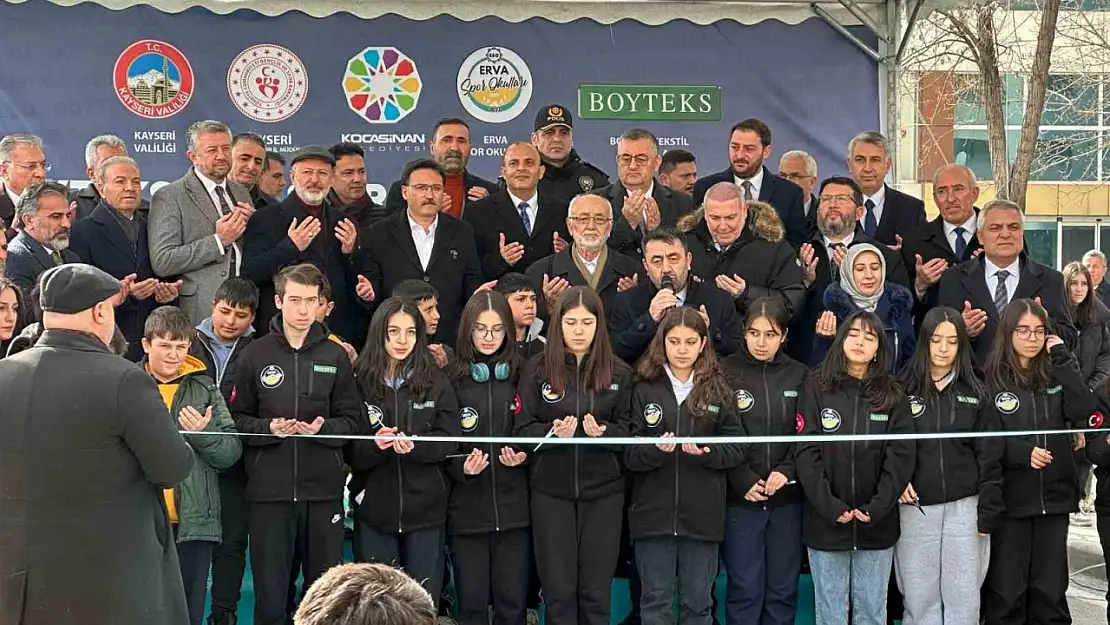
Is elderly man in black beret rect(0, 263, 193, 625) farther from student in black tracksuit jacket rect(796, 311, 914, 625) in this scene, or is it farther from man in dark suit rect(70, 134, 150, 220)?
man in dark suit rect(70, 134, 150, 220)

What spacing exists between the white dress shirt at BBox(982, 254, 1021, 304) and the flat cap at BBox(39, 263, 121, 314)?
455 cm

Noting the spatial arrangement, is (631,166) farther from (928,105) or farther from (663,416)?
(928,105)

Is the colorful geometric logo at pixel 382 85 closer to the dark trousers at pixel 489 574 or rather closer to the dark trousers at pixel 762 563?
the dark trousers at pixel 489 574

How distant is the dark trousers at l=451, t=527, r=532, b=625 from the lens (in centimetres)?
557

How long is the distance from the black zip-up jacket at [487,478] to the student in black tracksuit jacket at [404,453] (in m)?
0.07

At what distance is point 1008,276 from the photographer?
21.9 ft

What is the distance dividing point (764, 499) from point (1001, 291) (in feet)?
6.66

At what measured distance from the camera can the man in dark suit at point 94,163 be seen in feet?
23.6

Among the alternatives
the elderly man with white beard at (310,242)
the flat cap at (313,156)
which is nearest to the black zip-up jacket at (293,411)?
the elderly man with white beard at (310,242)

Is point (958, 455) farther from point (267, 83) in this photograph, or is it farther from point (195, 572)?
point (267, 83)

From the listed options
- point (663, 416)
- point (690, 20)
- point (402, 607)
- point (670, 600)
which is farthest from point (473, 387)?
point (690, 20)

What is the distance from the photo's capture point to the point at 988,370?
584 cm

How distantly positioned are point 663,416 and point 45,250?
3.22 meters

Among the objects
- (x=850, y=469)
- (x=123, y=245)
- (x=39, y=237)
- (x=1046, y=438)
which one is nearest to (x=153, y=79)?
(x=123, y=245)
